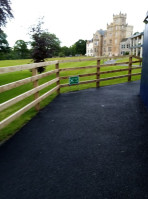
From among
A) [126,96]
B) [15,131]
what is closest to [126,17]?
[126,96]

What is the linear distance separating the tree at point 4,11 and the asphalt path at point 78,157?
13.5 meters

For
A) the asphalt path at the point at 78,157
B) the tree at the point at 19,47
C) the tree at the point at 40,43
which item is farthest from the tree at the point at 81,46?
the asphalt path at the point at 78,157

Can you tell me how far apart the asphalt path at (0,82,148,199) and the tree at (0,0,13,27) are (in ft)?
44.1

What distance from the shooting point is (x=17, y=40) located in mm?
101750

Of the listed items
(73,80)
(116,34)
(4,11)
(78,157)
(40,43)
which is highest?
(116,34)

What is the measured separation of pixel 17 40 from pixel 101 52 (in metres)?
52.4

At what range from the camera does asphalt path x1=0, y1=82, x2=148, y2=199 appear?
7.56 feet

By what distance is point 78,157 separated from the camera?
120 inches

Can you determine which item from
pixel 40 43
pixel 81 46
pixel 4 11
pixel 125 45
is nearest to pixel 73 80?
pixel 40 43

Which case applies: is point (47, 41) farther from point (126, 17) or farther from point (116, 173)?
point (126, 17)

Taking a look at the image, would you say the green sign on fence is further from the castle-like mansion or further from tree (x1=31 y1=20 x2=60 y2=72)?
the castle-like mansion

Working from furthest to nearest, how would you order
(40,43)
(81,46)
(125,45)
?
(81,46), (125,45), (40,43)

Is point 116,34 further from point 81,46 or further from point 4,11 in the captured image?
point 4,11

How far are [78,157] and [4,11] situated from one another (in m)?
16.8
